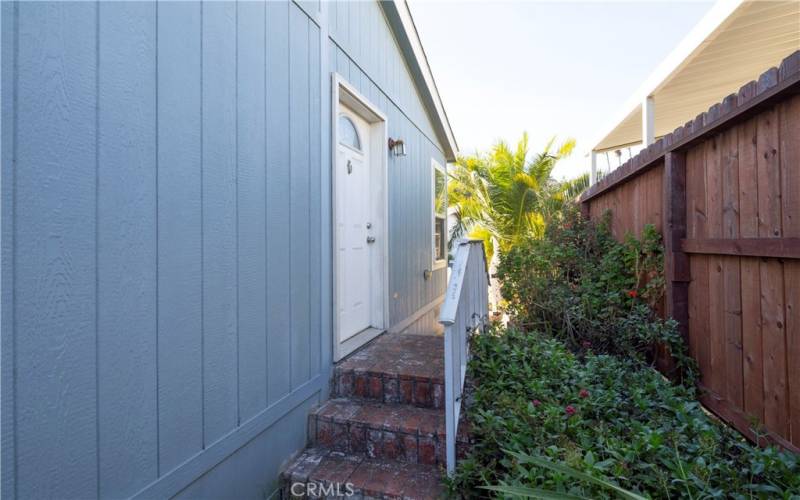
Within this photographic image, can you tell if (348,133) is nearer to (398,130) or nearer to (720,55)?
(398,130)

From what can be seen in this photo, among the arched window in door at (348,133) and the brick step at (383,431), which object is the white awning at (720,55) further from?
the brick step at (383,431)

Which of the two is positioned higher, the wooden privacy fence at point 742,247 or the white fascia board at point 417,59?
the white fascia board at point 417,59

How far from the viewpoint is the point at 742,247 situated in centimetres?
196

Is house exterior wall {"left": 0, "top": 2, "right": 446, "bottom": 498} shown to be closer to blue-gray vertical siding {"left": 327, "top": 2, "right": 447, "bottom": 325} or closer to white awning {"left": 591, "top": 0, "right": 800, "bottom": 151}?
blue-gray vertical siding {"left": 327, "top": 2, "right": 447, "bottom": 325}

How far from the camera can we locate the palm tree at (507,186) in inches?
335

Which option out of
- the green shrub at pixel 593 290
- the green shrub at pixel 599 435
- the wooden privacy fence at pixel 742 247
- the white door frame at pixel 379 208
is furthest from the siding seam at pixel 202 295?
the green shrub at pixel 593 290

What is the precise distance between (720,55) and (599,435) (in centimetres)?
477

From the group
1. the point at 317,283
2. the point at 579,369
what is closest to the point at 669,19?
the point at 579,369

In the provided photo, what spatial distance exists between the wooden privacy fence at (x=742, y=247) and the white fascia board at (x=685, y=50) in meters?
2.00

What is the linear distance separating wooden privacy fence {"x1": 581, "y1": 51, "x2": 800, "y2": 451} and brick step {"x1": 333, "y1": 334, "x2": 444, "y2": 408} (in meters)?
1.61

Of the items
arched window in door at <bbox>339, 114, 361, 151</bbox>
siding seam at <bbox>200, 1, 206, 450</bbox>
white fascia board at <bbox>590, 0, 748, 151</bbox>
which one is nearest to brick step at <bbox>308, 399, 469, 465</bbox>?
siding seam at <bbox>200, 1, 206, 450</bbox>

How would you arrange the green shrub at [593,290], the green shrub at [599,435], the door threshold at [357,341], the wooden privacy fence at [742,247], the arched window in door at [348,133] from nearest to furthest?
the green shrub at [599,435] < the wooden privacy fence at [742,247] < the green shrub at [593,290] < the door threshold at [357,341] < the arched window in door at [348,133]

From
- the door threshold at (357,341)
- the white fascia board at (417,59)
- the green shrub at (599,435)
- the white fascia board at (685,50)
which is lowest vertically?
the green shrub at (599,435)

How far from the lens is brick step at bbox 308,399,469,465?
2.30 m
